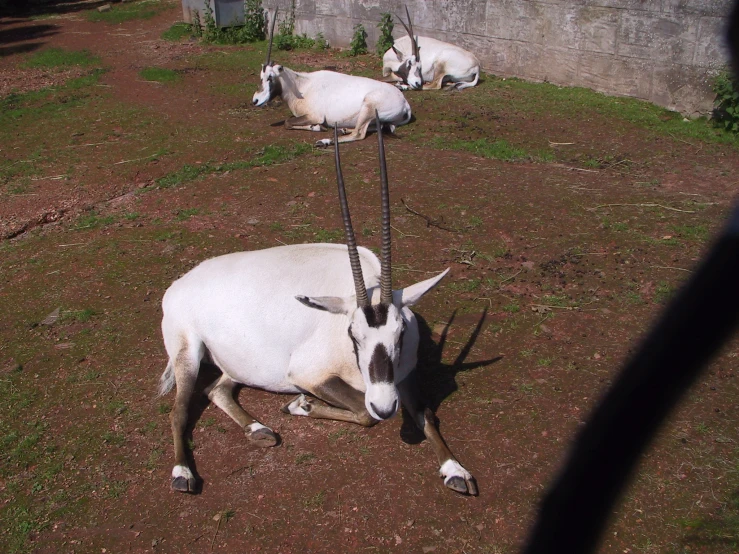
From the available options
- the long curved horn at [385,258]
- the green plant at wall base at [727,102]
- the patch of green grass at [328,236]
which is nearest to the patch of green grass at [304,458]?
the long curved horn at [385,258]

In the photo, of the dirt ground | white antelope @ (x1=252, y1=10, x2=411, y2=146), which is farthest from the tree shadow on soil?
white antelope @ (x1=252, y1=10, x2=411, y2=146)

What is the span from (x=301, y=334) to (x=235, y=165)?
15.9ft

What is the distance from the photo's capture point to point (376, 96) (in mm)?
10578

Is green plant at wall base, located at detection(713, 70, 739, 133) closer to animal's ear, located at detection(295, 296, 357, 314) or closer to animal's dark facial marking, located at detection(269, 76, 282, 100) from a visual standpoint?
animal's dark facial marking, located at detection(269, 76, 282, 100)

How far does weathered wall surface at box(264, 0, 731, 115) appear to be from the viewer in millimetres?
10398

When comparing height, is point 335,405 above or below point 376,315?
below

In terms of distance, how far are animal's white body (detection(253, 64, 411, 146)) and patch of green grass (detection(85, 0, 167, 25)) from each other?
9651 millimetres

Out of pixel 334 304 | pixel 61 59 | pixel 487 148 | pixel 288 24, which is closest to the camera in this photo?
pixel 334 304

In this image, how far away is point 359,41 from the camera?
1523cm

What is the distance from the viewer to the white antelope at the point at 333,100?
10500 mm

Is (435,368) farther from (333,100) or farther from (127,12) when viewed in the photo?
(127,12)

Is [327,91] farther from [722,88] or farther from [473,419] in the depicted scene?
[473,419]

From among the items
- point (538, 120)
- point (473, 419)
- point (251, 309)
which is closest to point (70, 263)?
point (251, 309)

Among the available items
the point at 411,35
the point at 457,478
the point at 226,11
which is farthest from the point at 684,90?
the point at 226,11
